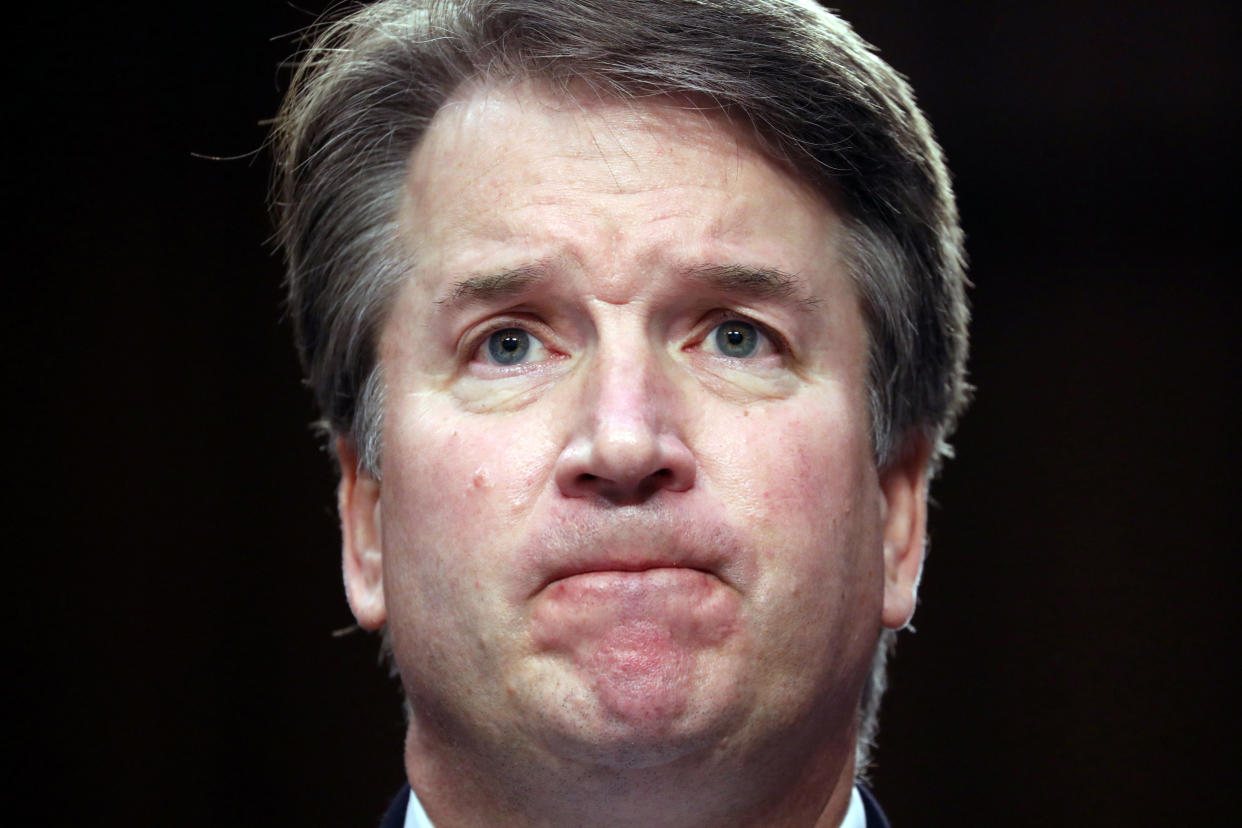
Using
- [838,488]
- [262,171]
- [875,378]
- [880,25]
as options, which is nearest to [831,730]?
[838,488]

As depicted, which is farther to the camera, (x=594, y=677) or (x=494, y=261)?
(x=494, y=261)

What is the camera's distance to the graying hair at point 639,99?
226 cm

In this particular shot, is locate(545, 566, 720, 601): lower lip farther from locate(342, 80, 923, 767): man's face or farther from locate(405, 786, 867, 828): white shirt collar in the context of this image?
locate(405, 786, 867, 828): white shirt collar

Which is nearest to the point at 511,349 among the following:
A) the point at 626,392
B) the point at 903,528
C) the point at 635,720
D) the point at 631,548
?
the point at 626,392

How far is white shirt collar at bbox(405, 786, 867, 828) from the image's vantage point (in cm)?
233

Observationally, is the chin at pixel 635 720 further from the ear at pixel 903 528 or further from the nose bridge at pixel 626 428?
the ear at pixel 903 528

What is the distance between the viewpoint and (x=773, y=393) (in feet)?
7.19

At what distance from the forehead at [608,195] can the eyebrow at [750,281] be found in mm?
11

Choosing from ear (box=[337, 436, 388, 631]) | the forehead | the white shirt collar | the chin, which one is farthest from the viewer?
ear (box=[337, 436, 388, 631])

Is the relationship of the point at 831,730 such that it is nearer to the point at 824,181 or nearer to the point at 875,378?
the point at 875,378

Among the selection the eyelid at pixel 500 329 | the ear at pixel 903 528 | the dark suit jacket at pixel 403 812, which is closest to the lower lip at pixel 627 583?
the eyelid at pixel 500 329

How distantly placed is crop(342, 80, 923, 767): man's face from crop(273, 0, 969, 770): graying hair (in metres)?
0.05

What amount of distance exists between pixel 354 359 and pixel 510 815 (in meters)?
0.70

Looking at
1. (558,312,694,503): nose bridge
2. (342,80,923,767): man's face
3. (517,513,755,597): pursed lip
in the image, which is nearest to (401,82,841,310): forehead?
(342,80,923,767): man's face
